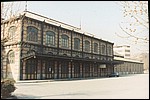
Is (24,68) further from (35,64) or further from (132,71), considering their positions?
(132,71)

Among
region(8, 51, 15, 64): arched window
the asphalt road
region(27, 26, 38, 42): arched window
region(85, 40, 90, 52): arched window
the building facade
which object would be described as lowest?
the building facade

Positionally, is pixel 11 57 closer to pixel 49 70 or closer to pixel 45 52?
pixel 45 52

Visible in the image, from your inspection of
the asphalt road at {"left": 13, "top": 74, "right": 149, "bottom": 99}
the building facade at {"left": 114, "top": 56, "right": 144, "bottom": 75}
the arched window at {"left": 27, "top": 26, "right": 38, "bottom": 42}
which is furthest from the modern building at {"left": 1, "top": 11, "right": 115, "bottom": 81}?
the building facade at {"left": 114, "top": 56, "right": 144, "bottom": 75}

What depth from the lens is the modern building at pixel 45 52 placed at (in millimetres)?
26484

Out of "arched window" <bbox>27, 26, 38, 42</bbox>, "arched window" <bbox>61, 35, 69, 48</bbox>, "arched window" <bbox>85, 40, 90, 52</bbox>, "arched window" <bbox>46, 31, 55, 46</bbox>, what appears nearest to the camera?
"arched window" <bbox>27, 26, 38, 42</bbox>

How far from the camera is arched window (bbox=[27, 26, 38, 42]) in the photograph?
27.5 m

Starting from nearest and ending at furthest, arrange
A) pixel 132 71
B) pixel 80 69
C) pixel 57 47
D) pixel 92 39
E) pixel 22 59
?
pixel 22 59 → pixel 57 47 → pixel 80 69 → pixel 92 39 → pixel 132 71

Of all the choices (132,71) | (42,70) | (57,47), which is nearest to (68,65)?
(57,47)

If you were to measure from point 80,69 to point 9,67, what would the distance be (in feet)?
42.8

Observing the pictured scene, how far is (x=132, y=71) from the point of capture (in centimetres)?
6594

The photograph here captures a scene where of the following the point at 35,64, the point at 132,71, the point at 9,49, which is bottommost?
the point at 132,71

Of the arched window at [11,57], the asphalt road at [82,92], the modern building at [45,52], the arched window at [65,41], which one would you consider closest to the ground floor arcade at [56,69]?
the modern building at [45,52]

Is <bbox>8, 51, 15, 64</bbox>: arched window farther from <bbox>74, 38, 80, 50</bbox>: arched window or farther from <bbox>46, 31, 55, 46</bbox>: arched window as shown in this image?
<bbox>74, 38, 80, 50</bbox>: arched window

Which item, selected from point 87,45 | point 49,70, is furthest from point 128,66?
point 49,70
